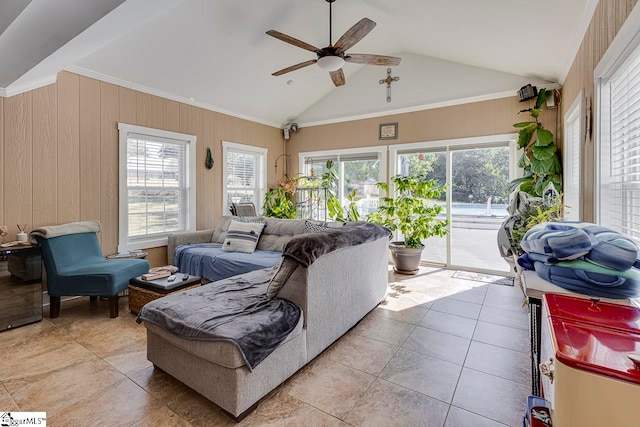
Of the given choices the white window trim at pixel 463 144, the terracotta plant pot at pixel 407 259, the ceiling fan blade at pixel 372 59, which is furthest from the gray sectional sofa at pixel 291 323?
the white window trim at pixel 463 144

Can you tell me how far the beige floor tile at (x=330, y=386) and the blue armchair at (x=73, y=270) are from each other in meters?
2.18

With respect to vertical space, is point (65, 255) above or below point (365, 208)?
below

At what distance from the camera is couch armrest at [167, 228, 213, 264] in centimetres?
434

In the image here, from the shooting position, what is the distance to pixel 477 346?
8.32ft

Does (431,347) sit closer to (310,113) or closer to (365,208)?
(365,208)

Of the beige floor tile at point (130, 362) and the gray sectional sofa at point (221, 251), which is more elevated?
the gray sectional sofa at point (221, 251)

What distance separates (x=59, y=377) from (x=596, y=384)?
2.89 meters

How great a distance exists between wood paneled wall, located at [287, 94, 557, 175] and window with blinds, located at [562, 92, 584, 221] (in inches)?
29.6

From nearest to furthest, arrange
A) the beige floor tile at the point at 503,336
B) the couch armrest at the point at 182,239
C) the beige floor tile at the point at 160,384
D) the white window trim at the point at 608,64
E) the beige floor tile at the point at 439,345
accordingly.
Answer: the white window trim at the point at 608,64
the beige floor tile at the point at 160,384
the beige floor tile at the point at 439,345
the beige floor tile at the point at 503,336
the couch armrest at the point at 182,239

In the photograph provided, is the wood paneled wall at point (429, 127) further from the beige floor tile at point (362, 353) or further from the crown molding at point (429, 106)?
the beige floor tile at point (362, 353)

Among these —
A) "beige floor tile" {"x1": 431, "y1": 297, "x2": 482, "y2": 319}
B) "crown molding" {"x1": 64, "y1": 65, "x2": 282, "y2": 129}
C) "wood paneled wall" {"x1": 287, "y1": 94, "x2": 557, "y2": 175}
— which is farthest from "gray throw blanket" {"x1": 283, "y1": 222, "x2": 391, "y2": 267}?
"crown molding" {"x1": 64, "y1": 65, "x2": 282, "y2": 129}

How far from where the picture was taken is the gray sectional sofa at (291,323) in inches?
66.4

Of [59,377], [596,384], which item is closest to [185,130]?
[59,377]

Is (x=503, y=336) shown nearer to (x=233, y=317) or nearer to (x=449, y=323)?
(x=449, y=323)
